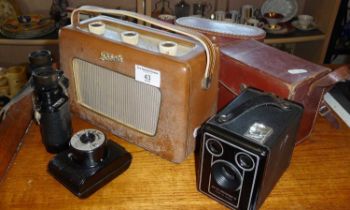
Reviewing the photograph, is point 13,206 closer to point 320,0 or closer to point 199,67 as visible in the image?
point 199,67

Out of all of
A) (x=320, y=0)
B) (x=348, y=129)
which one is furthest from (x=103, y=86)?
(x=320, y=0)

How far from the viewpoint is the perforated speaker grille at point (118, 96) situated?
765mm

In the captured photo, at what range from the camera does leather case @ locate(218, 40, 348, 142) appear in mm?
727

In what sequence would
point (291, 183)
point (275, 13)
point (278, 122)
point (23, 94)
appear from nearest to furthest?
point (278, 122) < point (291, 183) < point (23, 94) < point (275, 13)

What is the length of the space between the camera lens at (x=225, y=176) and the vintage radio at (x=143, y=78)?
11 cm

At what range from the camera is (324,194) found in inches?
28.6

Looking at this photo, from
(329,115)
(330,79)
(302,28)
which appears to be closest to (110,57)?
(330,79)

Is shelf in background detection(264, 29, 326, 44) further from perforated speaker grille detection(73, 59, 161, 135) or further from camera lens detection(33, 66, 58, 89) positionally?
camera lens detection(33, 66, 58, 89)

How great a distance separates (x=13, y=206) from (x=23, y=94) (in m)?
0.31

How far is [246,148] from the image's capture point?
597 millimetres

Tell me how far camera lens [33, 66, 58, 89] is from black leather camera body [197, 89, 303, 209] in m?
0.32

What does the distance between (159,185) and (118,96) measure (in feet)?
0.73

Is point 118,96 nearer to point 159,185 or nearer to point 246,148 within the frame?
point 159,185

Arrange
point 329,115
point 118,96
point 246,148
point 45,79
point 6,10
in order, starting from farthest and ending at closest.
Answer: point 6,10 < point 329,115 < point 118,96 < point 45,79 < point 246,148
